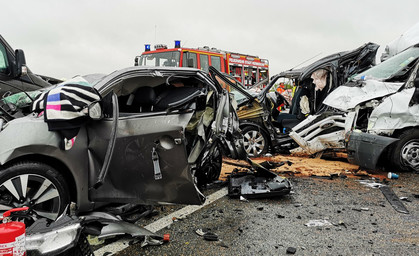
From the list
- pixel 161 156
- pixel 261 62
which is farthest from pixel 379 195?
pixel 261 62

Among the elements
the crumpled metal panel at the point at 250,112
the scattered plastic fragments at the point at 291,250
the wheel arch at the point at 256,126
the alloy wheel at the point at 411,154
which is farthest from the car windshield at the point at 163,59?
the scattered plastic fragments at the point at 291,250

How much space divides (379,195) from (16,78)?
576cm

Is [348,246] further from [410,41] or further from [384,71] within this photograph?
[410,41]

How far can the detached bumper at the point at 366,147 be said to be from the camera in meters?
5.02

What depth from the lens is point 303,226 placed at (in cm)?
344

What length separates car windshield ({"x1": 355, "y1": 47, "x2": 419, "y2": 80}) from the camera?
6.05 metres

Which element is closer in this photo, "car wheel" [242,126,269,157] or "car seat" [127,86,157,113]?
"car seat" [127,86,157,113]

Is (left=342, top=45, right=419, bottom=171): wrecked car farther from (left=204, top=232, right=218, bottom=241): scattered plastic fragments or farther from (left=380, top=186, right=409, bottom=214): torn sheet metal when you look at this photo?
(left=204, top=232, right=218, bottom=241): scattered plastic fragments

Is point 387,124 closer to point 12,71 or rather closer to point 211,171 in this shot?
point 211,171

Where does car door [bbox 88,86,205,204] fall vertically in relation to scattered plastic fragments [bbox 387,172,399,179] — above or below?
above

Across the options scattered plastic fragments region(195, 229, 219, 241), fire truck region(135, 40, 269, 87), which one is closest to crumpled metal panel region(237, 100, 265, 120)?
fire truck region(135, 40, 269, 87)

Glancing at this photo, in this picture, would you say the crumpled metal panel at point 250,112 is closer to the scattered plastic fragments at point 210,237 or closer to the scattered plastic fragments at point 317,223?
the scattered plastic fragments at point 317,223

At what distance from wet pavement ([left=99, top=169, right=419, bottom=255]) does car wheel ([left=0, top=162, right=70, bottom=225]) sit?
0.73m

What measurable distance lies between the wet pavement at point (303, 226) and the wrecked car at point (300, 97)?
234 centimetres
